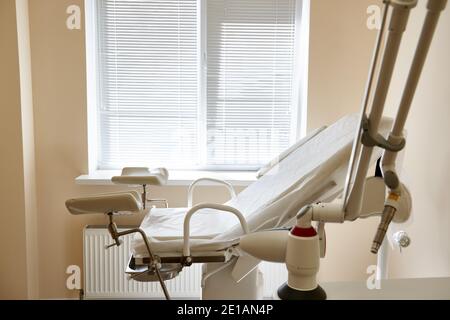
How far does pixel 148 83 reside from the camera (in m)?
2.78

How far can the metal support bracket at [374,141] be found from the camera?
66 centimetres

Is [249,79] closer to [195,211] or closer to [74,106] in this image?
[74,106]

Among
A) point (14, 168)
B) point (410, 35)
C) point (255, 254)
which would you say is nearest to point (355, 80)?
point (410, 35)

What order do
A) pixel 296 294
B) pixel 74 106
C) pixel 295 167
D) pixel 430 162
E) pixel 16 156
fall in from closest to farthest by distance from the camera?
pixel 296 294 < pixel 430 162 < pixel 295 167 < pixel 16 156 < pixel 74 106

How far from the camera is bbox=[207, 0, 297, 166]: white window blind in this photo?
8.91 feet

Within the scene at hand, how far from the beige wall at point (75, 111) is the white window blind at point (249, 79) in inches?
10.3

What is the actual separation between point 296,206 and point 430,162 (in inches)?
28.3

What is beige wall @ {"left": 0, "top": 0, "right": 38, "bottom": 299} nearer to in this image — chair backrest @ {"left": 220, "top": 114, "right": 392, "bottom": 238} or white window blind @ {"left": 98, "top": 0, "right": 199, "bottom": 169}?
white window blind @ {"left": 98, "top": 0, "right": 199, "bottom": 169}

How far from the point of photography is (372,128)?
0.66 m

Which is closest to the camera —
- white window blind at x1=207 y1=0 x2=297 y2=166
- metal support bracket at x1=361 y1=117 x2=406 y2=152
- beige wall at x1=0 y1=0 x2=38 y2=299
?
metal support bracket at x1=361 y1=117 x2=406 y2=152

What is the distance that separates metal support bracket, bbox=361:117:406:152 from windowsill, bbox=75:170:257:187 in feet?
6.36

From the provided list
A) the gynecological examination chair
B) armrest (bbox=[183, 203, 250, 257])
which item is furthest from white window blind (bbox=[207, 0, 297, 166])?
armrest (bbox=[183, 203, 250, 257])

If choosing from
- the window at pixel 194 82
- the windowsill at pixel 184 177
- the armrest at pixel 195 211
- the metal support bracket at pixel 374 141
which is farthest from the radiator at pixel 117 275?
the metal support bracket at pixel 374 141

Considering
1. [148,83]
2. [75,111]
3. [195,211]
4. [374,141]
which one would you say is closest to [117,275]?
[75,111]
